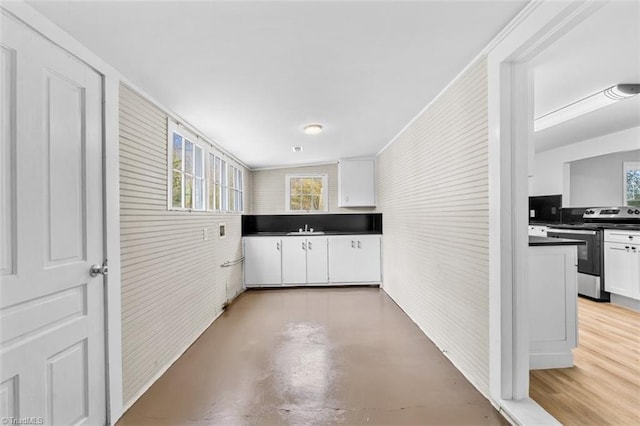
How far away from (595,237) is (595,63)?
2.89m

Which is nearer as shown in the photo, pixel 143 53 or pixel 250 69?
pixel 143 53

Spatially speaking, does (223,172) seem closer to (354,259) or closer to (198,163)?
(198,163)

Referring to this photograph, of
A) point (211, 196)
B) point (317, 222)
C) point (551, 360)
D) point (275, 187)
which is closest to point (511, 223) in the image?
point (551, 360)

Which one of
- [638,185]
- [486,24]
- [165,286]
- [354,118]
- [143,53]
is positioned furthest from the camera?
[638,185]

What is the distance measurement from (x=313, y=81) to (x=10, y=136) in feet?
5.48

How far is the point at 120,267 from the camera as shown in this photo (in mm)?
1899

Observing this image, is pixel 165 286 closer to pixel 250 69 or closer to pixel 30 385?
pixel 30 385

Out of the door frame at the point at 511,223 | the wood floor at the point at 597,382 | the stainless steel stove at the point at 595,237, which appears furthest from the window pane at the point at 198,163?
the stainless steel stove at the point at 595,237

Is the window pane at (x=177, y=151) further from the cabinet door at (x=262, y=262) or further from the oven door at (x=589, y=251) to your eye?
the oven door at (x=589, y=251)

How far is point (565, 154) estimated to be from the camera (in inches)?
197

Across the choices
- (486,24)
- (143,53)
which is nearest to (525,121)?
(486,24)

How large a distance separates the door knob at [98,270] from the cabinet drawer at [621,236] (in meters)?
5.25

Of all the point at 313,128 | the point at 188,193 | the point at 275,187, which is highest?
the point at 313,128

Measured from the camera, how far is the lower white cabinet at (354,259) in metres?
5.19
